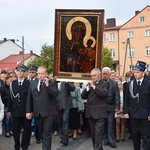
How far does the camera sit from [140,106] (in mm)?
6652

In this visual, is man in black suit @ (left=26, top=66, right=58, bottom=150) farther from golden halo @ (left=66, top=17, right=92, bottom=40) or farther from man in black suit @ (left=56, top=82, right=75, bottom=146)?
man in black suit @ (left=56, top=82, right=75, bottom=146)

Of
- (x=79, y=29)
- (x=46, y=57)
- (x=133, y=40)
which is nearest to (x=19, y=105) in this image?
(x=79, y=29)

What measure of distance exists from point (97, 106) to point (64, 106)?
2041mm

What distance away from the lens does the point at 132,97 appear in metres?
6.82

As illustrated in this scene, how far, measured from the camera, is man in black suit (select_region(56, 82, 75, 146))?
8.24 m

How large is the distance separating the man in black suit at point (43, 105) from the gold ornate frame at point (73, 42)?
56cm

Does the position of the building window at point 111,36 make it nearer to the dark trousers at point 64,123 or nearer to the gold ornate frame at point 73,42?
the dark trousers at point 64,123

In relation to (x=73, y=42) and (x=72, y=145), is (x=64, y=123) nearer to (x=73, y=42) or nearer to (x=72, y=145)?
(x=72, y=145)

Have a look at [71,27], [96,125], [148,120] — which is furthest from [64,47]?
[148,120]

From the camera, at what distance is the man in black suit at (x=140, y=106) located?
6.56m

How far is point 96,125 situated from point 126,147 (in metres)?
1.82

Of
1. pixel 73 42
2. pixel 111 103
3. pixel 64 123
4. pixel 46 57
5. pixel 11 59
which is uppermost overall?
pixel 11 59

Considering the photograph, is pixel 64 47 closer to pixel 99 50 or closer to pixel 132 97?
pixel 99 50

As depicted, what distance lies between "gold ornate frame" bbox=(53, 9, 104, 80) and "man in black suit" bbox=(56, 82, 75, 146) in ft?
4.03
